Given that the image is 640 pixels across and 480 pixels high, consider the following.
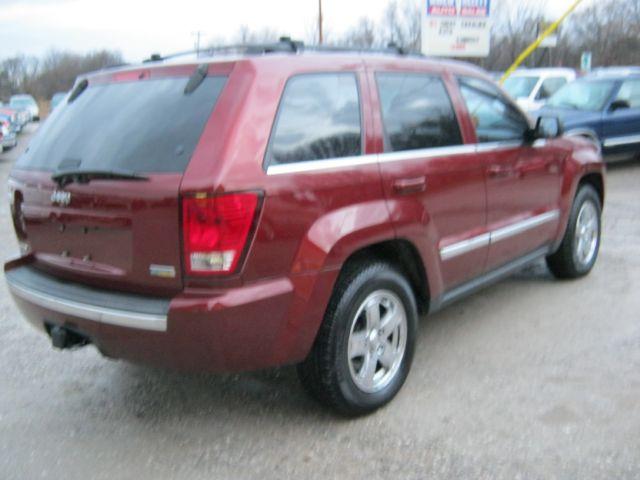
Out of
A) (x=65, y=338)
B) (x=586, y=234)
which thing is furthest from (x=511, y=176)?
(x=65, y=338)

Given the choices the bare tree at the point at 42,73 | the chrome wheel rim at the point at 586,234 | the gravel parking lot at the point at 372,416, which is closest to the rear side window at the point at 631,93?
the chrome wheel rim at the point at 586,234

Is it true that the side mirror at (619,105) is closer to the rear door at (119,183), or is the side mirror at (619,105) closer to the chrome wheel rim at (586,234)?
the chrome wheel rim at (586,234)

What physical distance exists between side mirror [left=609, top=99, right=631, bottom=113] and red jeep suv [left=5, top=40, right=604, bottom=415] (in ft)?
28.3

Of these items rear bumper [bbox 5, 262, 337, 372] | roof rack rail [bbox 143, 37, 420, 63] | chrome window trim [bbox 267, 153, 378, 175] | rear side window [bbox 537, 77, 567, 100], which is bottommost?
rear side window [bbox 537, 77, 567, 100]

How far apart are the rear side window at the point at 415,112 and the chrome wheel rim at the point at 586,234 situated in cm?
200

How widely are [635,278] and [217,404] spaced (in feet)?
12.3

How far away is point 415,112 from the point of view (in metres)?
3.76

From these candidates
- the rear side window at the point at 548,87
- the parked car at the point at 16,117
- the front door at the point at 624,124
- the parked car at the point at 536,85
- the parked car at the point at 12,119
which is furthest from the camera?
the parked car at the point at 16,117

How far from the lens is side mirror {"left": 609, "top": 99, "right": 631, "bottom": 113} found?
37.8ft

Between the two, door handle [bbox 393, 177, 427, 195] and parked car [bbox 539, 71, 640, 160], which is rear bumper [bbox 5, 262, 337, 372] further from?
parked car [bbox 539, 71, 640, 160]

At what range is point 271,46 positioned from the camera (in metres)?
3.33

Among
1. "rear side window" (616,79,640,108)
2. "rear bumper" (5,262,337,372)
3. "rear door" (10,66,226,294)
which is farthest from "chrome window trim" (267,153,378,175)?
"rear side window" (616,79,640,108)

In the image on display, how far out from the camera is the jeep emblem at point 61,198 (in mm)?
3112

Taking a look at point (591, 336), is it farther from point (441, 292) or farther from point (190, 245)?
point (190, 245)
